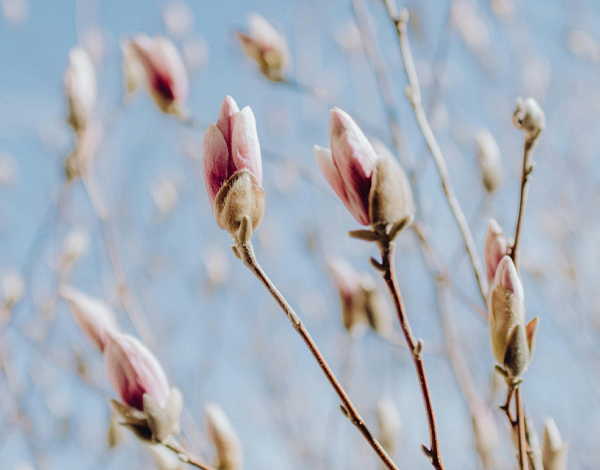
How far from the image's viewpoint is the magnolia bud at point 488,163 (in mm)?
611

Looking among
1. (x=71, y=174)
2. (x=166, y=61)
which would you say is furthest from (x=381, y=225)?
(x=71, y=174)

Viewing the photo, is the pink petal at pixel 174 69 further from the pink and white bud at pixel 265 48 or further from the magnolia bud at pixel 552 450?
the magnolia bud at pixel 552 450

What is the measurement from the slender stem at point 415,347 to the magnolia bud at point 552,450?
13 centimetres

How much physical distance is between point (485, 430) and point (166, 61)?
0.68 meters

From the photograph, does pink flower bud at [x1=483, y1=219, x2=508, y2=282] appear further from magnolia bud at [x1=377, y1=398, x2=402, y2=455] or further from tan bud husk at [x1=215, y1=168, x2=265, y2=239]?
magnolia bud at [x1=377, y1=398, x2=402, y2=455]

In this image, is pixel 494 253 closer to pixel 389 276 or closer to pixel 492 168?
pixel 389 276

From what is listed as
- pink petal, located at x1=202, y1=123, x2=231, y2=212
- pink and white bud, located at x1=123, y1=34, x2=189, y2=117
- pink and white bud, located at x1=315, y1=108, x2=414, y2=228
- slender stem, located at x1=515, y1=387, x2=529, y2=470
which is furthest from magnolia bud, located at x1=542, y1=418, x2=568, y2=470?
pink and white bud, located at x1=123, y1=34, x2=189, y2=117

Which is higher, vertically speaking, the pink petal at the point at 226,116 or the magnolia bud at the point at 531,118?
the magnolia bud at the point at 531,118

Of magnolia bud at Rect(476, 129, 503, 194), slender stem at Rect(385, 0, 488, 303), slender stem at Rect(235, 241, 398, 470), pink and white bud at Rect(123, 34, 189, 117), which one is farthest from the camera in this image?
pink and white bud at Rect(123, 34, 189, 117)

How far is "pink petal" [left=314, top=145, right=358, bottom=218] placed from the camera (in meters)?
0.36

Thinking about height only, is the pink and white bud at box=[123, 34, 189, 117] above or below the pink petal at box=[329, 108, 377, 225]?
above

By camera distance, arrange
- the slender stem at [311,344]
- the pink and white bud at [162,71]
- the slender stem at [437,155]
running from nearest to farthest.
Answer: the slender stem at [311,344]
the slender stem at [437,155]
the pink and white bud at [162,71]

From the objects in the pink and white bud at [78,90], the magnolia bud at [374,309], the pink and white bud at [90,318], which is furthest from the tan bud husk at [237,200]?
the pink and white bud at [78,90]

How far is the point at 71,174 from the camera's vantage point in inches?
32.6
